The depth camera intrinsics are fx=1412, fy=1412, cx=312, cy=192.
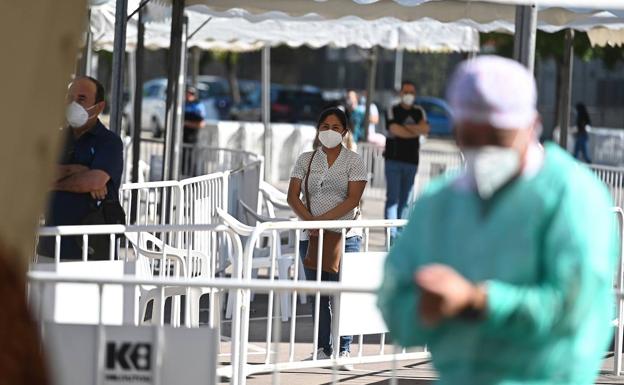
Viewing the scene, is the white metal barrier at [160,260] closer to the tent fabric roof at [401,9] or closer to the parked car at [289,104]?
the tent fabric roof at [401,9]

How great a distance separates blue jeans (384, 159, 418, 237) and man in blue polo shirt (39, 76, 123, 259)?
23.4 feet

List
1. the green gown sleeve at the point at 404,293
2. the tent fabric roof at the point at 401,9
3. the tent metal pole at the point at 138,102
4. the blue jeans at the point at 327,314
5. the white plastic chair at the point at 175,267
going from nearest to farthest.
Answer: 1. the green gown sleeve at the point at 404,293
2. the white plastic chair at the point at 175,267
3. the blue jeans at the point at 327,314
4. the tent fabric roof at the point at 401,9
5. the tent metal pole at the point at 138,102


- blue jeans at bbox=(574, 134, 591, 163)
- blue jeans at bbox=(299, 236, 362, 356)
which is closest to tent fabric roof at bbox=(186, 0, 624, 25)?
blue jeans at bbox=(299, 236, 362, 356)

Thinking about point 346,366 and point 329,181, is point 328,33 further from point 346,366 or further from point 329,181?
point 346,366

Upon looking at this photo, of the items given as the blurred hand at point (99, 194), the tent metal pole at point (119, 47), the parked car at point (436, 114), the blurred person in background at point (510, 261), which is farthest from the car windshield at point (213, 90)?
the blurred person in background at point (510, 261)

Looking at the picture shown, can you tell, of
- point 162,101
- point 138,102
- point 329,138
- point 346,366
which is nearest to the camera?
point 346,366

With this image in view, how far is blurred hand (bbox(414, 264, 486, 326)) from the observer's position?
3252mm

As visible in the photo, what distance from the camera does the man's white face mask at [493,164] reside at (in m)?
3.44

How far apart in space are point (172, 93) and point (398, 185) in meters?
2.80

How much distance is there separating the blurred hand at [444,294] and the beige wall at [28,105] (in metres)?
0.94

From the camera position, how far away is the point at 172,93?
46.8 feet

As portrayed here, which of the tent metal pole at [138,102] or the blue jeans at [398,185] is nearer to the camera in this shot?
the tent metal pole at [138,102]

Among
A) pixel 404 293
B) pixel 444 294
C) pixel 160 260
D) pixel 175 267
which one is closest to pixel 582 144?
pixel 175 267

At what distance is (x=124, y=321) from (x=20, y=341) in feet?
10.0
